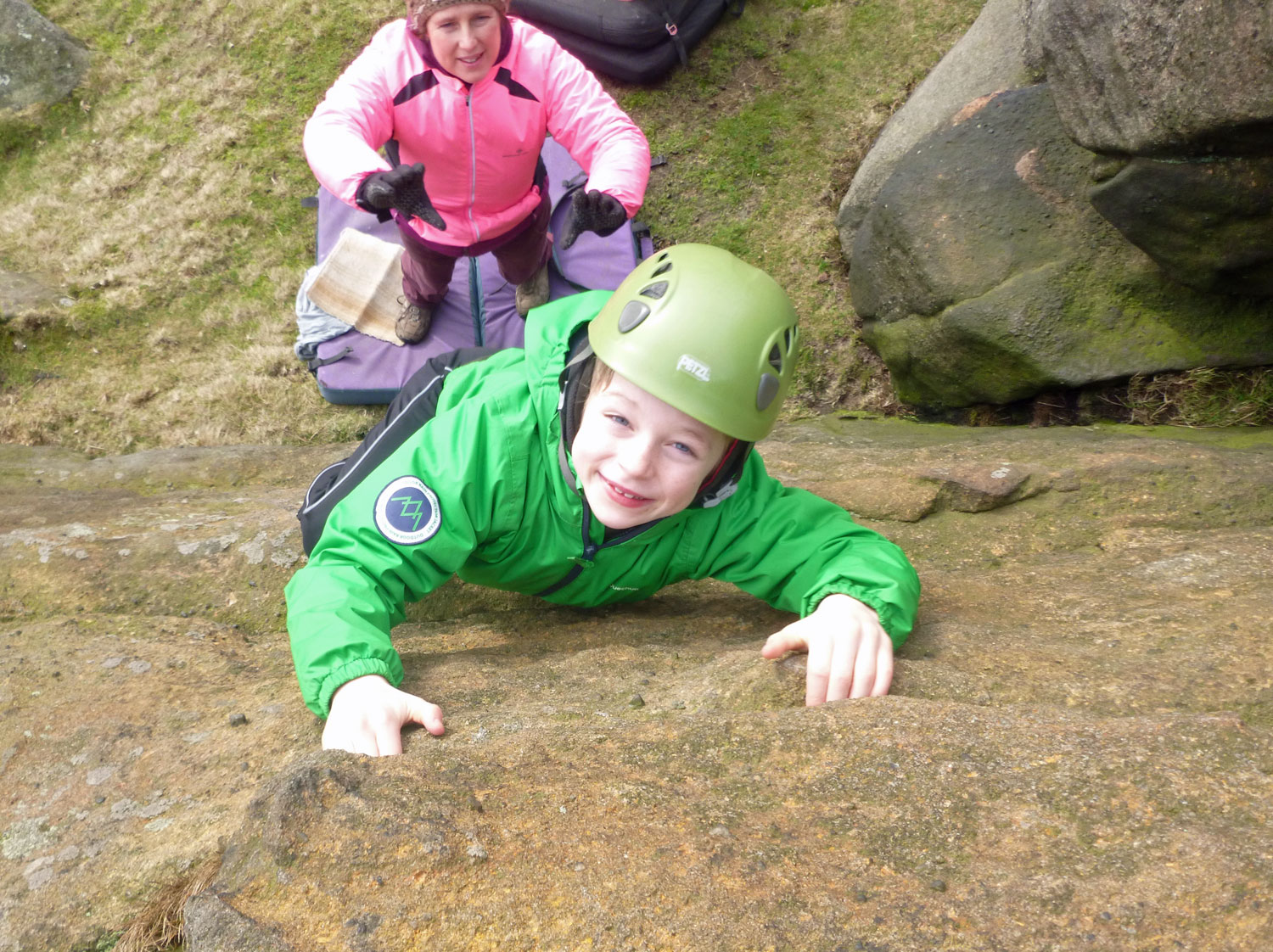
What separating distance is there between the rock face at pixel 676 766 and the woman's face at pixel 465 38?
311cm

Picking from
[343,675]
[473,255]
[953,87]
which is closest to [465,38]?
[473,255]

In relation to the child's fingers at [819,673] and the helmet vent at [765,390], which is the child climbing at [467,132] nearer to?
the helmet vent at [765,390]

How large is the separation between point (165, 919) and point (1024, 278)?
5.13m

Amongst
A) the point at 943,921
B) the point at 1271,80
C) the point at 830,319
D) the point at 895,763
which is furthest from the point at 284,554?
the point at 830,319

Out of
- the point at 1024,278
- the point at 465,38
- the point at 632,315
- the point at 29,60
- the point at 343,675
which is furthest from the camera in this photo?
the point at 29,60

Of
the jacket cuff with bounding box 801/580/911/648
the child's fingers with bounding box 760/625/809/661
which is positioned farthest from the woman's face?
the child's fingers with bounding box 760/625/809/661

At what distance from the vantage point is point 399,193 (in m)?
4.91

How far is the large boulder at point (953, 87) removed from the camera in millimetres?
6305

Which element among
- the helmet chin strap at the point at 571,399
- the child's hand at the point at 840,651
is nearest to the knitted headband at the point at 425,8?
the helmet chin strap at the point at 571,399

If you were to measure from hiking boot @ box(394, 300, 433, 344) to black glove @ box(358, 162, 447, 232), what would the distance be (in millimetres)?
2043

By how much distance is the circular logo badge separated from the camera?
2918 mm

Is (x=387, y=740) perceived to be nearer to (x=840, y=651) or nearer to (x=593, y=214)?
(x=840, y=651)

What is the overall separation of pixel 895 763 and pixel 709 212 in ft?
21.6

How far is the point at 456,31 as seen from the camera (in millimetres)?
5410
